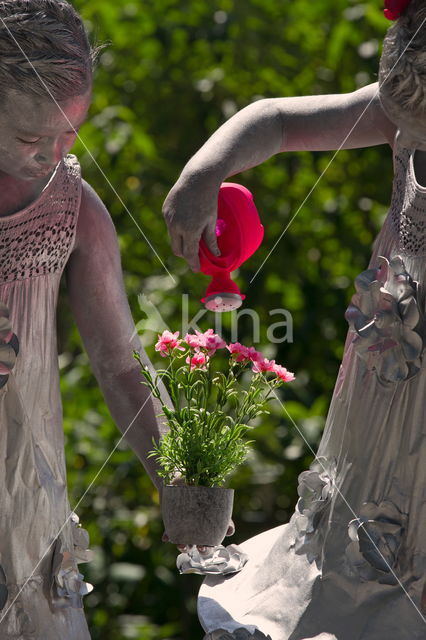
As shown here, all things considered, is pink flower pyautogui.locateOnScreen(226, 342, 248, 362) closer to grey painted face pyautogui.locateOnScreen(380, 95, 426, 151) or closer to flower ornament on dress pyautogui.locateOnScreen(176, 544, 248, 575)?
flower ornament on dress pyautogui.locateOnScreen(176, 544, 248, 575)

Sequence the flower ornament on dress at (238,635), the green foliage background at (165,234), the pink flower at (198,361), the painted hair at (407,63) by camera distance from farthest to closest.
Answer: the green foliage background at (165,234) < the pink flower at (198,361) < the flower ornament on dress at (238,635) < the painted hair at (407,63)

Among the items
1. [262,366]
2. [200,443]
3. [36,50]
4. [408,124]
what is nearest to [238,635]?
[200,443]

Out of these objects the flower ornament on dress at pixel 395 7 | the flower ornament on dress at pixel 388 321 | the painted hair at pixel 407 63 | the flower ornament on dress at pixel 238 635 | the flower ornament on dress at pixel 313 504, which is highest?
the flower ornament on dress at pixel 395 7

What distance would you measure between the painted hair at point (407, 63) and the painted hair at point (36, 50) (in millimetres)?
440

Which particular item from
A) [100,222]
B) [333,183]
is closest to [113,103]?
[333,183]

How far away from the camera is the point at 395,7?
1.86 m

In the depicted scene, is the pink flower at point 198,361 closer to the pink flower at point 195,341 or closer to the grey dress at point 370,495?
the pink flower at point 195,341

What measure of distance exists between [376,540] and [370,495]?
7 cm

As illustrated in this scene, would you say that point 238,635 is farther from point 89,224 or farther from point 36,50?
point 36,50

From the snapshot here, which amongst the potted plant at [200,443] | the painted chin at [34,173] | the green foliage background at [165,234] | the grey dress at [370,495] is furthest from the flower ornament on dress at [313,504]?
the green foliage background at [165,234]

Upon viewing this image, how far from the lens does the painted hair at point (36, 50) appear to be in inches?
73.2

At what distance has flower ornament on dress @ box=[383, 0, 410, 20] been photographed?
1.86 metres

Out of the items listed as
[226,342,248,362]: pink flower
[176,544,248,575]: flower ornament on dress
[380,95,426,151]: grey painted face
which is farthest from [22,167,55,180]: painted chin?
[176,544,248,575]: flower ornament on dress

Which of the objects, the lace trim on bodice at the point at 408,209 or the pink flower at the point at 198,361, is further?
the pink flower at the point at 198,361
